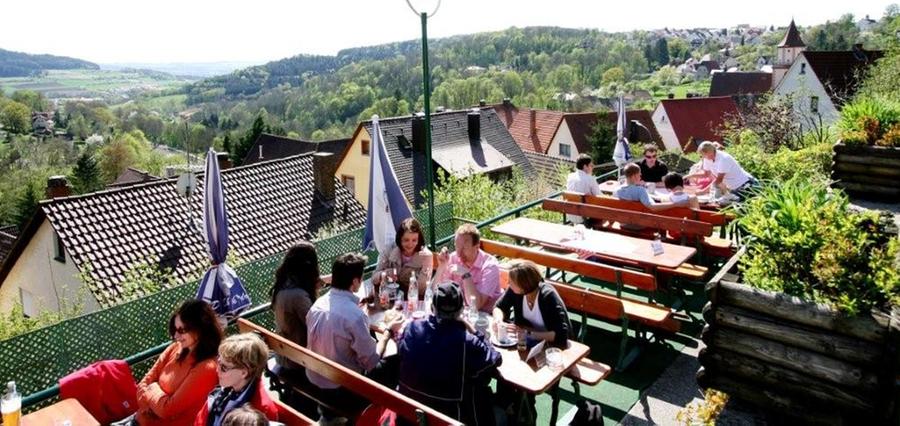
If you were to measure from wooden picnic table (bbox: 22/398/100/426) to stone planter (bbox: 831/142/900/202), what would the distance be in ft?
28.5

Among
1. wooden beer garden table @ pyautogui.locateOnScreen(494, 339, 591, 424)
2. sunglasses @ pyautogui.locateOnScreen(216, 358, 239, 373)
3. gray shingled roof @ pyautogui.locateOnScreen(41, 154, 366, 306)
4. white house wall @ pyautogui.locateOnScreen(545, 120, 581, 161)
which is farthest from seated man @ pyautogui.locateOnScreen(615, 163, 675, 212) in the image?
white house wall @ pyautogui.locateOnScreen(545, 120, 581, 161)

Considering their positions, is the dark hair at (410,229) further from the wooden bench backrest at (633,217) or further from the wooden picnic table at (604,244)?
the wooden bench backrest at (633,217)

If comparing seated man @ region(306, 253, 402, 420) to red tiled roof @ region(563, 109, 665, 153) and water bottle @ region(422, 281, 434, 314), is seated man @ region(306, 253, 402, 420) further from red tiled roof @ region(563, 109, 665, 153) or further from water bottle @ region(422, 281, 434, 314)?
red tiled roof @ region(563, 109, 665, 153)

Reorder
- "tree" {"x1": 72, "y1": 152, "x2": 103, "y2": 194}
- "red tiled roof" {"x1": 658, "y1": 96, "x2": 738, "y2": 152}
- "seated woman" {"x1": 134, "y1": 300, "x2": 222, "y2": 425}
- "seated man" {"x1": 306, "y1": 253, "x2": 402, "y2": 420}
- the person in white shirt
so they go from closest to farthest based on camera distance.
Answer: "seated woman" {"x1": 134, "y1": 300, "x2": 222, "y2": 425} < "seated man" {"x1": 306, "y1": 253, "x2": 402, "y2": 420} < the person in white shirt < "red tiled roof" {"x1": 658, "y1": 96, "x2": 738, "y2": 152} < "tree" {"x1": 72, "y1": 152, "x2": 103, "y2": 194}

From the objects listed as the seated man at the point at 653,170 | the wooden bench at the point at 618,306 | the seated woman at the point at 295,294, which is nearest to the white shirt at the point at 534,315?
the wooden bench at the point at 618,306

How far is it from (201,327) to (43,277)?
59.1 feet

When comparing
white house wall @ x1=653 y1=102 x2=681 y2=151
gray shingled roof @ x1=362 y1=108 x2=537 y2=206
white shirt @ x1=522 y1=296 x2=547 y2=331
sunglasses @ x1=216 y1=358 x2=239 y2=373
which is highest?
sunglasses @ x1=216 y1=358 x2=239 y2=373

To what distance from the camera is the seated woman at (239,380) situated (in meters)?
3.53

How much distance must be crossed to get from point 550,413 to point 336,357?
1.89 m

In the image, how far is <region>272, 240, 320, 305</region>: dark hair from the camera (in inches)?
196

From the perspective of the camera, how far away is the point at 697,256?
25.2 ft

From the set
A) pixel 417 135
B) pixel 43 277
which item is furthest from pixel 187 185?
pixel 417 135

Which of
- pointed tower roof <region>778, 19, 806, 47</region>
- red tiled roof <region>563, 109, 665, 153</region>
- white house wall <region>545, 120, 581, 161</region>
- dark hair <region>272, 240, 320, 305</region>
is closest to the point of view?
dark hair <region>272, 240, 320, 305</region>

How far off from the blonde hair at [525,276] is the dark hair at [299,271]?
154 centimetres
